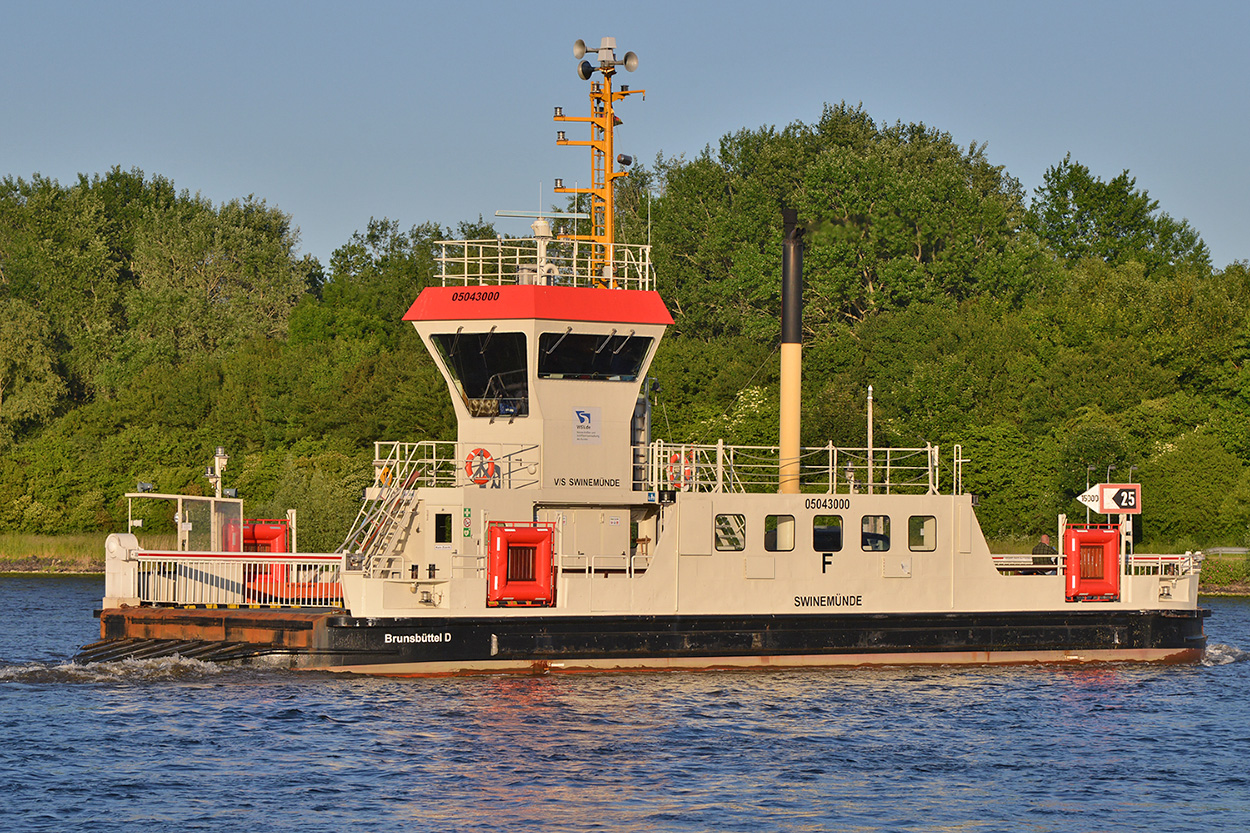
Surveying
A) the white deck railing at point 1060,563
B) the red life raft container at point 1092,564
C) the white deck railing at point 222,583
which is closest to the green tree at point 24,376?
the white deck railing at point 222,583

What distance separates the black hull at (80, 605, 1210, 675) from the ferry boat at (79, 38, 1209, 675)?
1.4 inches

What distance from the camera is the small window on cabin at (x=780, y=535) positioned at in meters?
25.3

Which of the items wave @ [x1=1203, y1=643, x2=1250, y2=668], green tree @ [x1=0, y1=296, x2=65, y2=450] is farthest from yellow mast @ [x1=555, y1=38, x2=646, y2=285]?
green tree @ [x1=0, y1=296, x2=65, y2=450]

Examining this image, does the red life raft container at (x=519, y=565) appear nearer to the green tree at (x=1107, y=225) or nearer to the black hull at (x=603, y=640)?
the black hull at (x=603, y=640)

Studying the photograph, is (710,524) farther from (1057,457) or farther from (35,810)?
(1057,457)

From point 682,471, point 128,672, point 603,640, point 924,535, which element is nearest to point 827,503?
point 924,535

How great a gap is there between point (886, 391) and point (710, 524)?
37448 mm

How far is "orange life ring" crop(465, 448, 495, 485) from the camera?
78.8 feet

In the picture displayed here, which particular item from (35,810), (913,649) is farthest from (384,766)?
(913,649)

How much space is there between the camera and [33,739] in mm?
19766

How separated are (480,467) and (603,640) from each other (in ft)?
10.8

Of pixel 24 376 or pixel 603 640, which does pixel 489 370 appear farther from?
pixel 24 376

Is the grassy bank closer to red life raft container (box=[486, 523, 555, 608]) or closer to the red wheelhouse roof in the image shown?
the red wheelhouse roof

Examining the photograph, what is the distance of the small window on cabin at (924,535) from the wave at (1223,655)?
6.67 m
